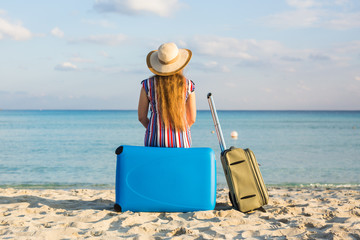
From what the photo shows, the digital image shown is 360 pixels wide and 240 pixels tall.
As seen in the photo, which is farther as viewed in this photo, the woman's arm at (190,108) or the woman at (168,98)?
the woman's arm at (190,108)

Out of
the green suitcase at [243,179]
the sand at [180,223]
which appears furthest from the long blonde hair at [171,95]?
the sand at [180,223]

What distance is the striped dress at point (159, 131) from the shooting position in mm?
3752

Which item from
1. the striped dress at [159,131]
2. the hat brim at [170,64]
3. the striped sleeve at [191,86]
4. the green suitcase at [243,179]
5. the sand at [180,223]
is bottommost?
the sand at [180,223]

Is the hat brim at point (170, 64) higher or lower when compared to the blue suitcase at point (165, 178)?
higher

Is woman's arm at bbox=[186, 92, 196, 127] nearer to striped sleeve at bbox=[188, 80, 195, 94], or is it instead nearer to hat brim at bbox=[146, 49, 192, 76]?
striped sleeve at bbox=[188, 80, 195, 94]

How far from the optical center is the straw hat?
3.63 m

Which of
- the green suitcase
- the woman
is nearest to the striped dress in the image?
the woman

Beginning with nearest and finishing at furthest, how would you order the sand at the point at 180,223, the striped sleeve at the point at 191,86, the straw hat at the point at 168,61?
the sand at the point at 180,223 < the straw hat at the point at 168,61 < the striped sleeve at the point at 191,86

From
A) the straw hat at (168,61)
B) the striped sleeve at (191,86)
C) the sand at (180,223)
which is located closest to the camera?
the sand at (180,223)

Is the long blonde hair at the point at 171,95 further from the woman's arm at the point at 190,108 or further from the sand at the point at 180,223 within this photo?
the sand at the point at 180,223

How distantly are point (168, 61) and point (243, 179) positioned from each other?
1423 millimetres

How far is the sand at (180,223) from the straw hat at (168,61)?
4.65ft

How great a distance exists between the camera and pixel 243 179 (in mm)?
3859

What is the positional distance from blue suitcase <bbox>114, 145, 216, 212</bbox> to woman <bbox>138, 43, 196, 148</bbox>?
0.19 metres
